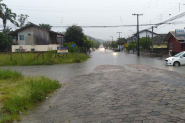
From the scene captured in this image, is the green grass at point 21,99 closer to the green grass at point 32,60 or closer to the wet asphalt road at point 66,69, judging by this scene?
the wet asphalt road at point 66,69

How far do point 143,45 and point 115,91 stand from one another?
5709 cm

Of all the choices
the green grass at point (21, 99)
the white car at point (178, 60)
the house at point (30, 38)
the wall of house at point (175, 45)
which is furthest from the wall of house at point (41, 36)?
the green grass at point (21, 99)

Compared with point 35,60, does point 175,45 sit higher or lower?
higher

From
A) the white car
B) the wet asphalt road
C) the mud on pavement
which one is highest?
the white car

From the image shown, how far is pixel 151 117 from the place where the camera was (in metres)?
5.29

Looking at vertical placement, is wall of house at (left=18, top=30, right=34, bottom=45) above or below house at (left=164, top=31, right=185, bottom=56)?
above

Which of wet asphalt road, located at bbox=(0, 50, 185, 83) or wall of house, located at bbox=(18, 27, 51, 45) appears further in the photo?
wall of house, located at bbox=(18, 27, 51, 45)

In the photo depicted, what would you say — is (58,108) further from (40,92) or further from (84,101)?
(40,92)

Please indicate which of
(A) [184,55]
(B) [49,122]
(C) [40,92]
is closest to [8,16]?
(A) [184,55]

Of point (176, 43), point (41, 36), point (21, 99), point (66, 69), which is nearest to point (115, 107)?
point (21, 99)

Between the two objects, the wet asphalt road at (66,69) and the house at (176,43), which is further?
the house at (176,43)

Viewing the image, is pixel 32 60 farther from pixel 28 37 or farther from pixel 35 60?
pixel 28 37

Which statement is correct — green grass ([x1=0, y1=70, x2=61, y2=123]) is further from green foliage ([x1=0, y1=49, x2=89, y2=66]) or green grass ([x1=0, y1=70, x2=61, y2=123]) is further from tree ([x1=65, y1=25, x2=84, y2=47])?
tree ([x1=65, y1=25, x2=84, y2=47])

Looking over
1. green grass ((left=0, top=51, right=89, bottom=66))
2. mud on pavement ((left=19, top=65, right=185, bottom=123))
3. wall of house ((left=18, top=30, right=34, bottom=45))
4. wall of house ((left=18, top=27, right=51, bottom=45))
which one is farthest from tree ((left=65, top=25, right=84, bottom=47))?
mud on pavement ((left=19, top=65, right=185, bottom=123))
